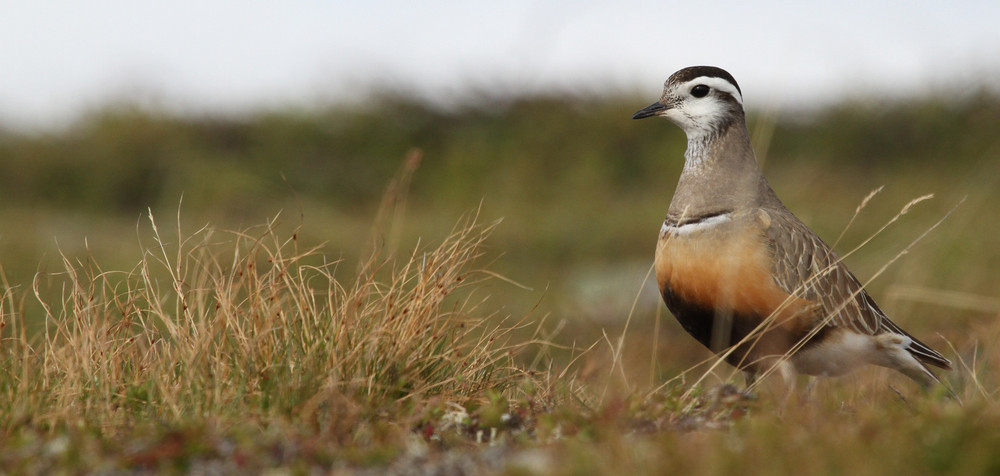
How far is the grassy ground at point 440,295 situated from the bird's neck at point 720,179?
2.84 ft

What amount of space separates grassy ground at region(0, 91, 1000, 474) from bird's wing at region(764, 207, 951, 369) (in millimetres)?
373

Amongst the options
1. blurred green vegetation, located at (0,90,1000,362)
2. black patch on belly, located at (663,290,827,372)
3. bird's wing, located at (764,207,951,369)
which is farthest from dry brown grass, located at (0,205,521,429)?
blurred green vegetation, located at (0,90,1000,362)

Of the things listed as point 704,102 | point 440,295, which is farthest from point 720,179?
point 440,295

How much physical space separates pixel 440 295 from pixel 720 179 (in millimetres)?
1660

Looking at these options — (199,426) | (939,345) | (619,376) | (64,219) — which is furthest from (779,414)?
(64,219)

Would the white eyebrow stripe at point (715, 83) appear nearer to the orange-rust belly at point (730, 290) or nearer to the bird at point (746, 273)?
the bird at point (746, 273)

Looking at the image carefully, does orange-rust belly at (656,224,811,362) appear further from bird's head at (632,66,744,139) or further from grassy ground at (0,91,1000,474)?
bird's head at (632,66,744,139)

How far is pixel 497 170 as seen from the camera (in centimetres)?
1338

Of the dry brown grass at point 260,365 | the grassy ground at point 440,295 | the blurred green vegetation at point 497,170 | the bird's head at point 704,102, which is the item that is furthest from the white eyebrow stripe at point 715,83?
the blurred green vegetation at point 497,170

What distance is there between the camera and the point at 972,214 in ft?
37.7

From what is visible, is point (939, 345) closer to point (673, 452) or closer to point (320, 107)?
point (673, 452)

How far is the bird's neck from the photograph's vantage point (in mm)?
4816

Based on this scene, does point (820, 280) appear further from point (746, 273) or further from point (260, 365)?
point (260, 365)

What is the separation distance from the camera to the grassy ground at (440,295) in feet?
10.0
